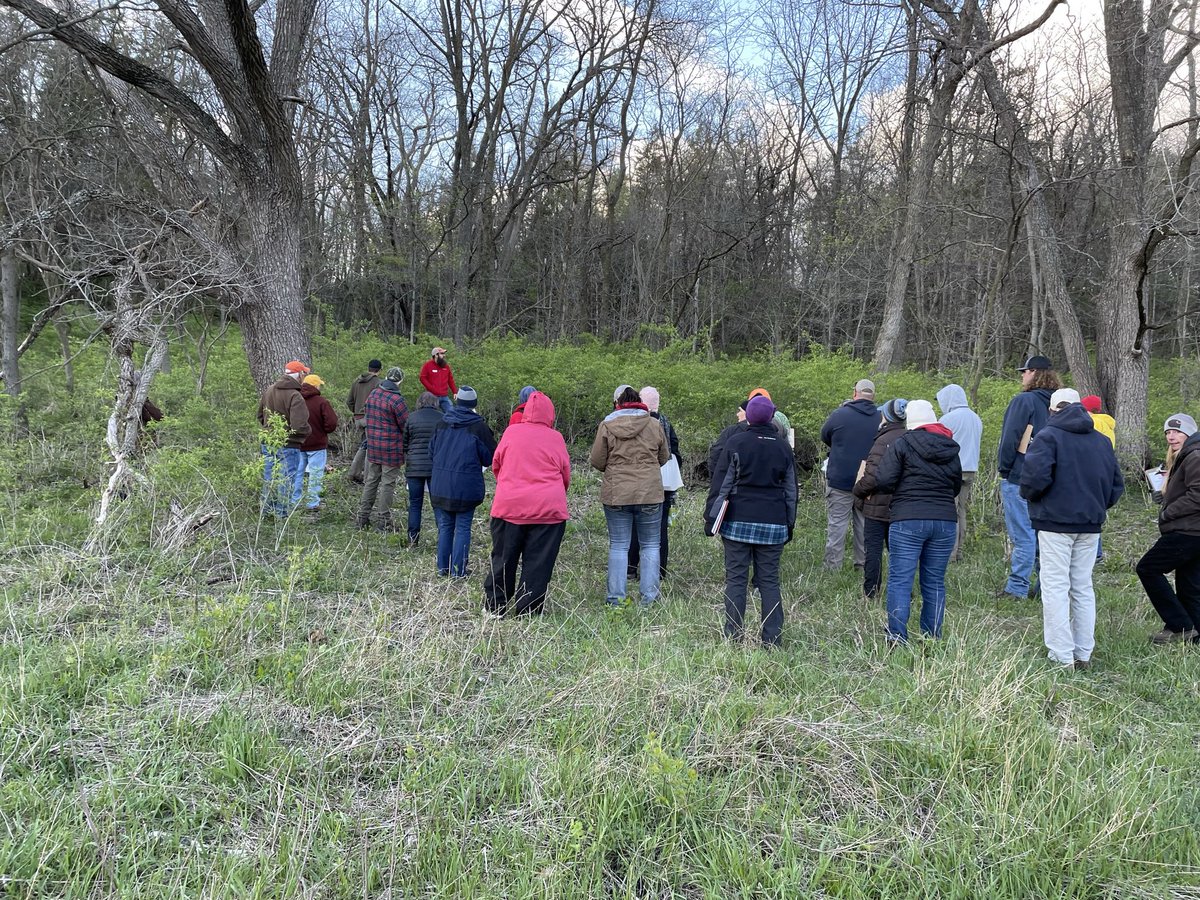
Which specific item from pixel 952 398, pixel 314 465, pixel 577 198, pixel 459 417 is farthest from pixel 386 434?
pixel 577 198

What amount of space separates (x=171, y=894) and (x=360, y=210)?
19.7 meters

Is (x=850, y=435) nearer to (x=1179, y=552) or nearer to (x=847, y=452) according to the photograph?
(x=847, y=452)

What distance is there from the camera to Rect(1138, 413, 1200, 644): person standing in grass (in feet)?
16.1

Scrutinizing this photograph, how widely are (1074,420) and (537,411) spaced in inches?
144

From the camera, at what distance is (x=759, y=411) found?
4.82 metres

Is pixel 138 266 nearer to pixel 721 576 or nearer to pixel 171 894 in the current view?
pixel 171 894

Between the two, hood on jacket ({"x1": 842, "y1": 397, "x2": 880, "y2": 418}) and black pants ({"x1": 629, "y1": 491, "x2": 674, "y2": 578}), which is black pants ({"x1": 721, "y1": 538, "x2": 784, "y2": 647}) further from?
hood on jacket ({"x1": 842, "y1": 397, "x2": 880, "y2": 418})

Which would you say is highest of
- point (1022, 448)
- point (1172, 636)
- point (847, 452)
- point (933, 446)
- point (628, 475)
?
point (933, 446)

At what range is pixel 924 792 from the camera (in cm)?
302

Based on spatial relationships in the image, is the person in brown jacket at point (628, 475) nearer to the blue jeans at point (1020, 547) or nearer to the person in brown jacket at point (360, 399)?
the blue jeans at point (1020, 547)

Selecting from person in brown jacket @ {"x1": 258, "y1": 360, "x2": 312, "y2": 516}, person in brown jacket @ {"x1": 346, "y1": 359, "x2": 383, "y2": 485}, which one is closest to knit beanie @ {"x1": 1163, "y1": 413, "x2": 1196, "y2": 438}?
person in brown jacket @ {"x1": 258, "y1": 360, "x2": 312, "y2": 516}

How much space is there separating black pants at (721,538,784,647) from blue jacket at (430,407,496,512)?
7.05ft

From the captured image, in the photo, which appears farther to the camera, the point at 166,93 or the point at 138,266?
the point at 166,93

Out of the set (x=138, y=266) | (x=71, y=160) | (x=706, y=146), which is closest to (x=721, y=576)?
(x=138, y=266)
